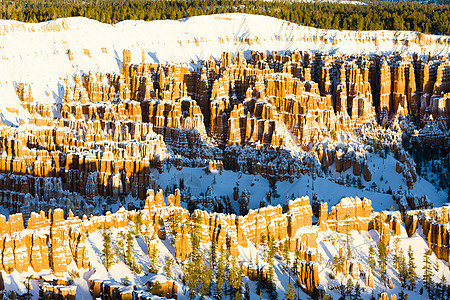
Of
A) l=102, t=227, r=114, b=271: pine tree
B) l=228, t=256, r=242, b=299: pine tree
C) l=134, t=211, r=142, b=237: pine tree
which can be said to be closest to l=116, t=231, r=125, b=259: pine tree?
l=102, t=227, r=114, b=271: pine tree

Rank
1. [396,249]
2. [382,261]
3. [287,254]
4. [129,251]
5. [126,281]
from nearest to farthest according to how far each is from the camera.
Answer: [126,281] < [129,251] < [382,261] < [287,254] < [396,249]

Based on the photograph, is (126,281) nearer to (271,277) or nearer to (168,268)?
(168,268)

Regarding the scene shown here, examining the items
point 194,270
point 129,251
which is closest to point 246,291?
point 194,270

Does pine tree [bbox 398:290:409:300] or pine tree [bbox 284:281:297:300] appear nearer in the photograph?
pine tree [bbox 284:281:297:300]

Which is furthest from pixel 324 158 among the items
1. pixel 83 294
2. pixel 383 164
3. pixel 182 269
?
pixel 83 294

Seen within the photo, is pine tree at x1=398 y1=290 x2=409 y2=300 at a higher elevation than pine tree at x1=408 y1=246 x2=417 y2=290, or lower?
lower

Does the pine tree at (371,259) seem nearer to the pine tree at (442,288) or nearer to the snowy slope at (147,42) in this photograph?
the pine tree at (442,288)

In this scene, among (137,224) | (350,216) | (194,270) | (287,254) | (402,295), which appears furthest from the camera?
(350,216)

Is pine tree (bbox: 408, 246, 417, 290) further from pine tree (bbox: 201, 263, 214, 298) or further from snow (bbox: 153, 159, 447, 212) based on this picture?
snow (bbox: 153, 159, 447, 212)

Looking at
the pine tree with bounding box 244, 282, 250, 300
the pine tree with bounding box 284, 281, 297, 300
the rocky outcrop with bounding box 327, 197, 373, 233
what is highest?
the rocky outcrop with bounding box 327, 197, 373, 233
